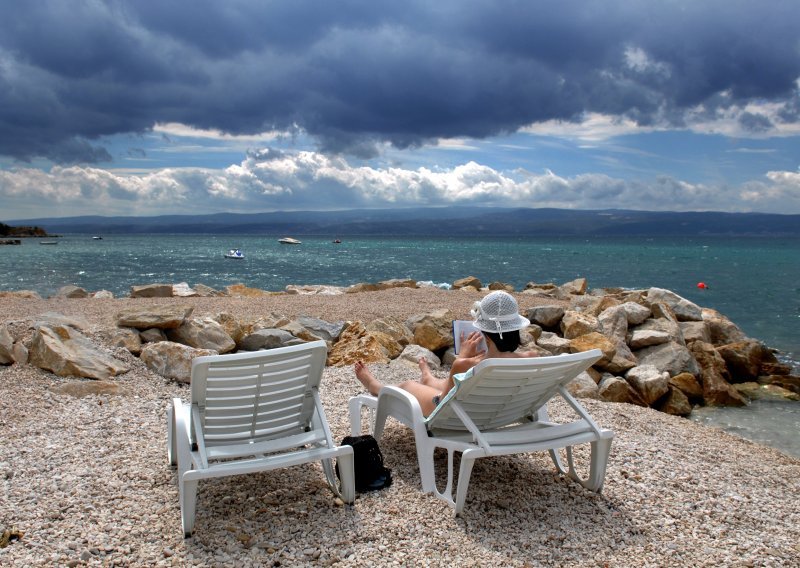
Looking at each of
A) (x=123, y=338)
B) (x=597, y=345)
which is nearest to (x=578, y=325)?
(x=597, y=345)

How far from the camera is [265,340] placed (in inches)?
356

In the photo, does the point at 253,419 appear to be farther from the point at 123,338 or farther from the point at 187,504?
the point at 123,338

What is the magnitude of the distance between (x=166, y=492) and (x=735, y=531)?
3549 mm

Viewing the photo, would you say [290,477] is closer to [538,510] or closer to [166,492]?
[166,492]

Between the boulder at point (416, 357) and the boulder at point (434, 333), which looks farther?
the boulder at point (434, 333)

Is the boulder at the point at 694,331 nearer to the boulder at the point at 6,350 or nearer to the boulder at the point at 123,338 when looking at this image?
the boulder at the point at 123,338

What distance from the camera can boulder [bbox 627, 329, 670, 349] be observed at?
36.8 feet

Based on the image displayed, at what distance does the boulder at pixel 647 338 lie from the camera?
11.2m

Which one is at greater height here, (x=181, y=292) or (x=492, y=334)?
(x=492, y=334)

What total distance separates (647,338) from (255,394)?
871cm

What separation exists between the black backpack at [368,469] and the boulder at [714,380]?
734 cm

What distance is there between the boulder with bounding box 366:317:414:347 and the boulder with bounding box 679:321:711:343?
5.80 meters

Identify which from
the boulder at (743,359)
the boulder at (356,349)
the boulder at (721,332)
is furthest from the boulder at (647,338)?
the boulder at (356,349)

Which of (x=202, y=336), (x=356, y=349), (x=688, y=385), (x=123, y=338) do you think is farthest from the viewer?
(x=688, y=385)
